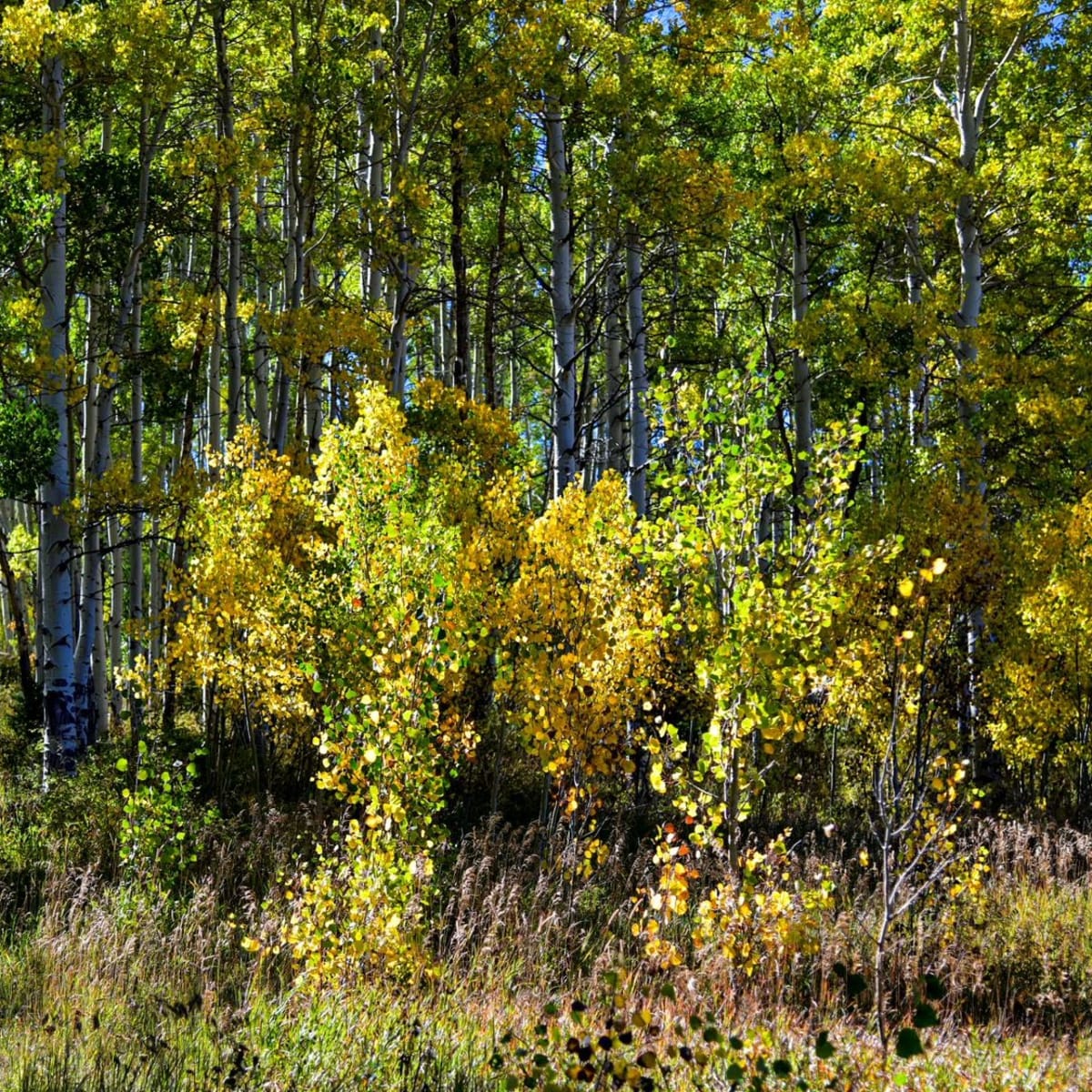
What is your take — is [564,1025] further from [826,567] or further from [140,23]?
[140,23]

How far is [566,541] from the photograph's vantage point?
7980 mm

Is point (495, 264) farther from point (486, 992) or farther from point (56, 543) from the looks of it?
point (486, 992)

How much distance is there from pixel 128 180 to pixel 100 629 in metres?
4.82

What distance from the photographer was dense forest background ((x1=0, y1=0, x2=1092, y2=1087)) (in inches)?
192

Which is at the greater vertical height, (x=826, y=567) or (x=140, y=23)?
(x=140, y=23)

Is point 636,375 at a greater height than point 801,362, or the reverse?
point 801,362

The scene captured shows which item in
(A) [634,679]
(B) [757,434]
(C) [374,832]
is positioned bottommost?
(C) [374,832]

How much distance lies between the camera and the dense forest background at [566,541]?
4.88 m

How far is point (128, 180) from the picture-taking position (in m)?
10.2

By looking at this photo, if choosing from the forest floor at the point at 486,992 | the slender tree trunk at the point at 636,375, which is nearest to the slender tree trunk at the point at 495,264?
the slender tree trunk at the point at 636,375

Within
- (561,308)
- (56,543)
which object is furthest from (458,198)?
(56,543)

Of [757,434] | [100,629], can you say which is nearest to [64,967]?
[757,434]

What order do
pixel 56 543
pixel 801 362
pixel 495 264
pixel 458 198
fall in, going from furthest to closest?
pixel 495 264, pixel 801 362, pixel 458 198, pixel 56 543

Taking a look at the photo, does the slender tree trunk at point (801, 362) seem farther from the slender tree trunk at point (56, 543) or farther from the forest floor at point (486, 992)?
the slender tree trunk at point (56, 543)
